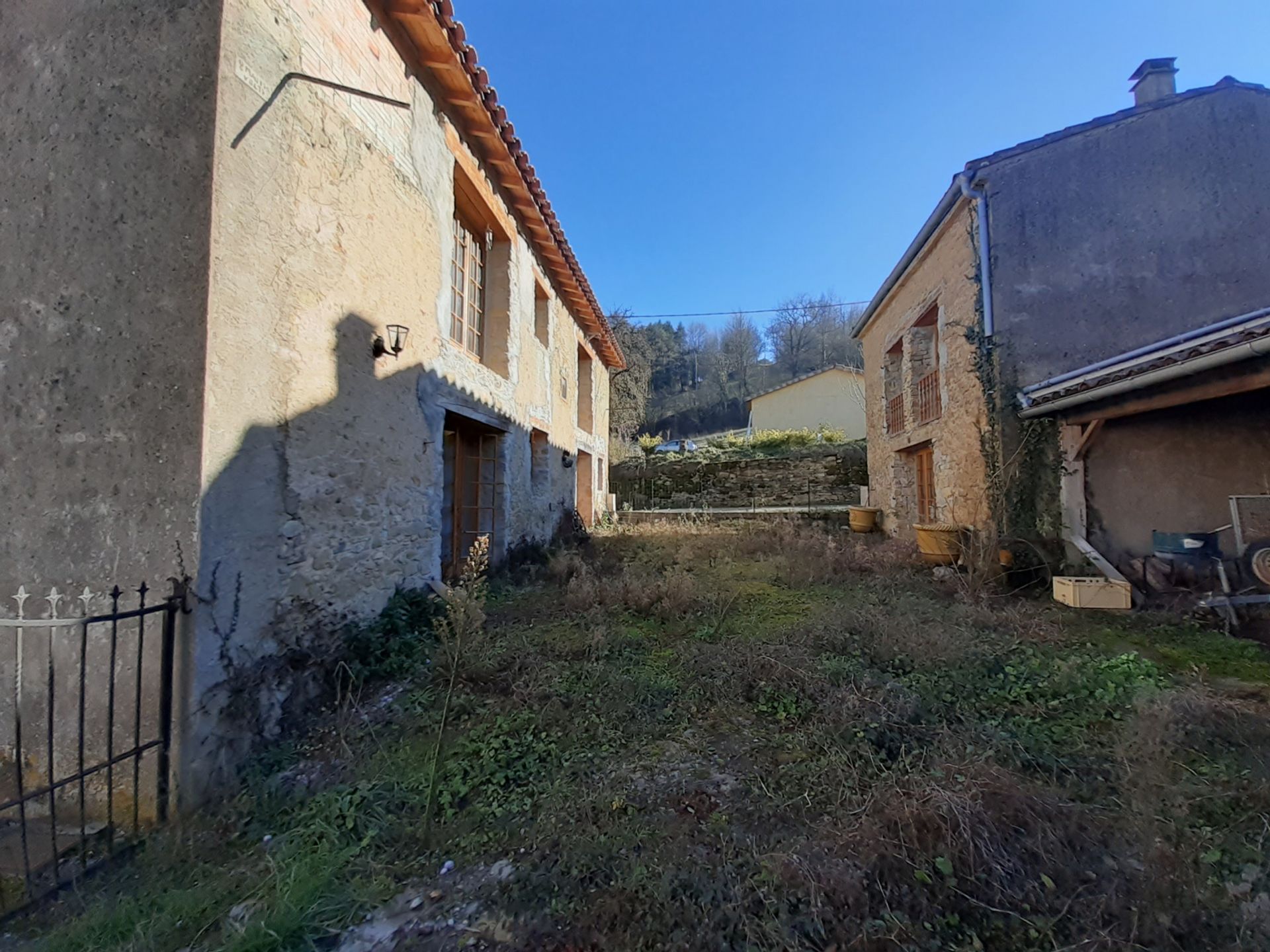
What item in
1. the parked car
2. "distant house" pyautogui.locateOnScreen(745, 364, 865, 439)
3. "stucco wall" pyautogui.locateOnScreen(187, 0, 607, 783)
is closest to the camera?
"stucco wall" pyautogui.locateOnScreen(187, 0, 607, 783)

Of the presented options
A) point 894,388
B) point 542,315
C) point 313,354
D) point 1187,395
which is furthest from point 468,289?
point 894,388

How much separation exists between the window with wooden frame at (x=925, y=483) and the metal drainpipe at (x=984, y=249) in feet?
9.59

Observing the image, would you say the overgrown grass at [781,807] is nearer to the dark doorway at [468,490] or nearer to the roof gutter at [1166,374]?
the roof gutter at [1166,374]

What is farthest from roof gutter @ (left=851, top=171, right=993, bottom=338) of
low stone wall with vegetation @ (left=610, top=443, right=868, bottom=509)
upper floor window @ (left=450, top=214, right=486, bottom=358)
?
low stone wall with vegetation @ (left=610, top=443, right=868, bottom=509)

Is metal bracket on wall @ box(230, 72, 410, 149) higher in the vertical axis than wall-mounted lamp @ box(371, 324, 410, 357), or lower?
higher

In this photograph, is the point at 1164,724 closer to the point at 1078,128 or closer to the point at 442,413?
the point at 442,413

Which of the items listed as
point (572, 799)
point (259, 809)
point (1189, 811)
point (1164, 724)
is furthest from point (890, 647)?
point (259, 809)

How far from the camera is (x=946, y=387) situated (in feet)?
26.8

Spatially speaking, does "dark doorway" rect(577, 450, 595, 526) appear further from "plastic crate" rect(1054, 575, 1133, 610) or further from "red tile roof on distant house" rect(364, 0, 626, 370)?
"plastic crate" rect(1054, 575, 1133, 610)

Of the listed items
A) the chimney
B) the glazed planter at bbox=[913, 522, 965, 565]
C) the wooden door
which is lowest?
the glazed planter at bbox=[913, 522, 965, 565]

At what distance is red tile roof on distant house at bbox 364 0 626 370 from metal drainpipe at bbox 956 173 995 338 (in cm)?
560

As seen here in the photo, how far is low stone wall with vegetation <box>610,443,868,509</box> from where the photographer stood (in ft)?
57.9

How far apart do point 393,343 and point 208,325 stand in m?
1.59

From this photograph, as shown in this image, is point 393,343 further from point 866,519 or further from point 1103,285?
point 866,519
